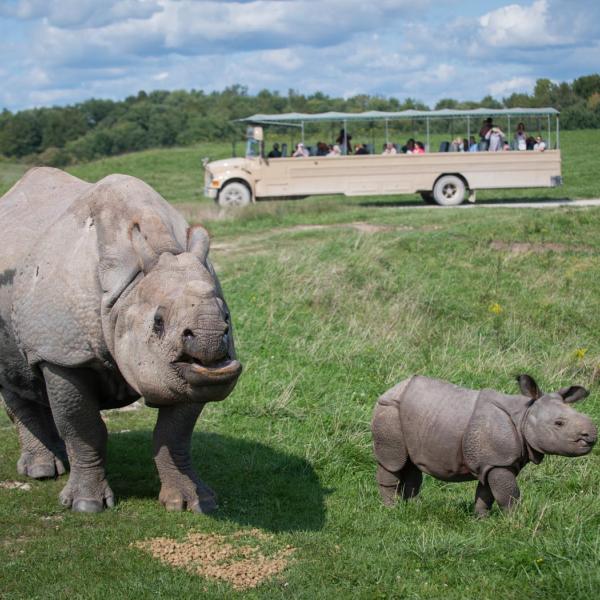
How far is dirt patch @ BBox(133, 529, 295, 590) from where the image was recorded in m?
5.62

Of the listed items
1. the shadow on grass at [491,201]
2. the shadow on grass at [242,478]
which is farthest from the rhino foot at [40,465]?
the shadow on grass at [491,201]

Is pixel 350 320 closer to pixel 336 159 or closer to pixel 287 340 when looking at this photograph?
pixel 287 340

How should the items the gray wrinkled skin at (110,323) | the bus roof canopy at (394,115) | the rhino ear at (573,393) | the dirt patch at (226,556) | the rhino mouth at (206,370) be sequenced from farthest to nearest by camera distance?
the bus roof canopy at (394,115) < the rhino ear at (573,393) < the dirt patch at (226,556) < the gray wrinkled skin at (110,323) < the rhino mouth at (206,370)

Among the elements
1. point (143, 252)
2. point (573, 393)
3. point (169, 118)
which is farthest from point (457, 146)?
point (169, 118)

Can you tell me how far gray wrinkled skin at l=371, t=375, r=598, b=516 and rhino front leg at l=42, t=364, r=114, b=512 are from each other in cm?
187

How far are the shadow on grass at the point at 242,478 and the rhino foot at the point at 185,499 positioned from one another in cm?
11

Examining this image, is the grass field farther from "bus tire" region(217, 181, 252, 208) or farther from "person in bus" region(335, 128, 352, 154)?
"person in bus" region(335, 128, 352, 154)

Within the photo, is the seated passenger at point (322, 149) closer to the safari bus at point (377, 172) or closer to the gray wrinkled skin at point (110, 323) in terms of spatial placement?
the safari bus at point (377, 172)

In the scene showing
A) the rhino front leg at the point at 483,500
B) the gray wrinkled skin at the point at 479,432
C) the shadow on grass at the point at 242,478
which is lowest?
the shadow on grass at the point at 242,478

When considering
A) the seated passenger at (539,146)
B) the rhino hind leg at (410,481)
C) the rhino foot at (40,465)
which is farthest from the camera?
the seated passenger at (539,146)

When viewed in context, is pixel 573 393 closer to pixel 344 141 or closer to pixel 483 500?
pixel 483 500

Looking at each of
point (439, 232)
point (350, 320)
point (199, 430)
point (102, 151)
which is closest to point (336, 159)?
point (439, 232)

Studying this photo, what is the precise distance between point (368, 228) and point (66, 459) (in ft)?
34.6

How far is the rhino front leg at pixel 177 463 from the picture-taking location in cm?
675
